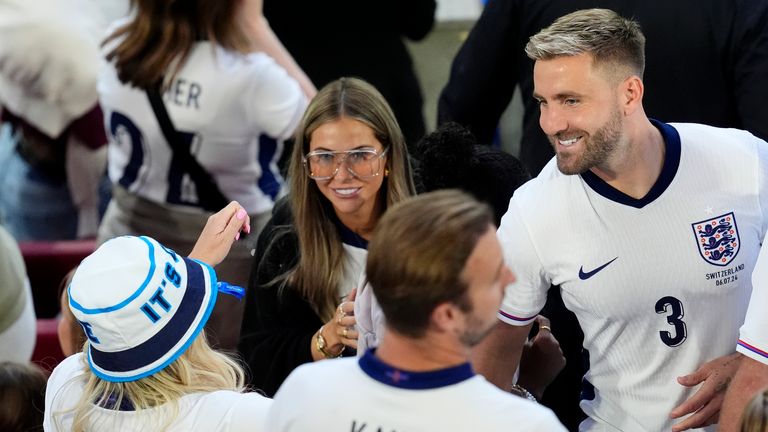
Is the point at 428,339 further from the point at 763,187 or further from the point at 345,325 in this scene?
the point at 763,187

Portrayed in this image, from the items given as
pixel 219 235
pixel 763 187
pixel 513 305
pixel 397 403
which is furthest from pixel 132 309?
pixel 763 187

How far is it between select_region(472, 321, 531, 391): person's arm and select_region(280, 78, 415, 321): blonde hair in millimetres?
544

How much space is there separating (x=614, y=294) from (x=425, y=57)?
155 inches

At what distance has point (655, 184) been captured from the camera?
9.84ft

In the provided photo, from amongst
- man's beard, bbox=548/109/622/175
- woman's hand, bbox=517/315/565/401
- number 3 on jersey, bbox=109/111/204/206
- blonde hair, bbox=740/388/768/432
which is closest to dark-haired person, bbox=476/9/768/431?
man's beard, bbox=548/109/622/175

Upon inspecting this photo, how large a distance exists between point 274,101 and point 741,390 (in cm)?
203

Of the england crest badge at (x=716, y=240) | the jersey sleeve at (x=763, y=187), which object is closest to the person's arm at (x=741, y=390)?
the england crest badge at (x=716, y=240)

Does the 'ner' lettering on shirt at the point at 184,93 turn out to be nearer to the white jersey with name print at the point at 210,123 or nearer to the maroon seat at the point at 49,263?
the white jersey with name print at the point at 210,123

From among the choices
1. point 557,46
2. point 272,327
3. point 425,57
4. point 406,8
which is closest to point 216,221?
point 272,327

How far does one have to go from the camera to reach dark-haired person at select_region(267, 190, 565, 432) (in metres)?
2.09

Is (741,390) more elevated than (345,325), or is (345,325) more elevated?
(741,390)

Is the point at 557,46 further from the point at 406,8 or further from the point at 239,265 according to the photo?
the point at 406,8

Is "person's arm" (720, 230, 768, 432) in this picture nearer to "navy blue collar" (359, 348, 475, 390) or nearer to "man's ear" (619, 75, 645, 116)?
"man's ear" (619, 75, 645, 116)

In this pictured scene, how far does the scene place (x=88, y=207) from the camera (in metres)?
5.50
